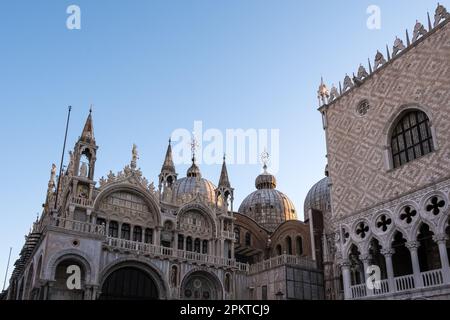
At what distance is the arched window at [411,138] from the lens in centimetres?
1889

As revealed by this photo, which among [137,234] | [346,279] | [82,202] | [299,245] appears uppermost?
[299,245]

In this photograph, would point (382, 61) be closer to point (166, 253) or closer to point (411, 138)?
point (411, 138)

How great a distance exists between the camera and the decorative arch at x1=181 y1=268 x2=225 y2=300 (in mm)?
28062

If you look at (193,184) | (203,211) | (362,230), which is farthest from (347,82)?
(193,184)

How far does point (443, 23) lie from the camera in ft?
61.2

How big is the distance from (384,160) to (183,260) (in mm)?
13372

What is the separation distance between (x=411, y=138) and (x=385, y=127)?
1.31 m

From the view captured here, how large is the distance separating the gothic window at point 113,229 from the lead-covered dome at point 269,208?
23377 millimetres

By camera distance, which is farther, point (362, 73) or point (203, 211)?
point (203, 211)

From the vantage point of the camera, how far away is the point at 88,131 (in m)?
28.7

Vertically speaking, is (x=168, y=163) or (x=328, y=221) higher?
(x=168, y=163)

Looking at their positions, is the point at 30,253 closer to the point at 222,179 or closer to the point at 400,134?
the point at 222,179
